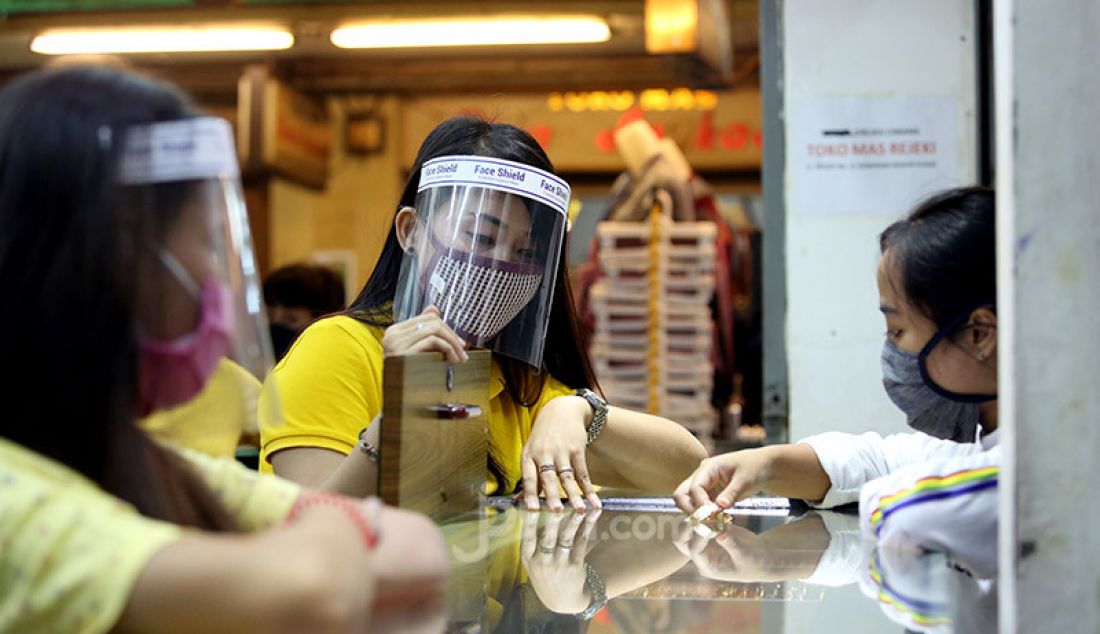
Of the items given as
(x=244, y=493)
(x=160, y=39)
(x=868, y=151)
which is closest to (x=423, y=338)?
(x=244, y=493)

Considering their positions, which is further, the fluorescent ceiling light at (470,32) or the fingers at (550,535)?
the fluorescent ceiling light at (470,32)

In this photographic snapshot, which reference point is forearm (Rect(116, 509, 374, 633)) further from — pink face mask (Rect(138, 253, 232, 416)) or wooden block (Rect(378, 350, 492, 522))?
wooden block (Rect(378, 350, 492, 522))

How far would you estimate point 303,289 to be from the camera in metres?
5.35

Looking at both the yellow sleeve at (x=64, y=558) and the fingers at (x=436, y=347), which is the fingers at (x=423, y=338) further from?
the yellow sleeve at (x=64, y=558)

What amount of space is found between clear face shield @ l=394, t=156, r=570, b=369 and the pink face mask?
919 mm

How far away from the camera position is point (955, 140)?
3.72 meters

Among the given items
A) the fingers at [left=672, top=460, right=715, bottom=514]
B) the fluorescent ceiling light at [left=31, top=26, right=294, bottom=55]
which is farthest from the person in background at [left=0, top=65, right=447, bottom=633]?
the fluorescent ceiling light at [left=31, top=26, right=294, bottom=55]

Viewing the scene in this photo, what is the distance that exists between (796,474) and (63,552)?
1.60m

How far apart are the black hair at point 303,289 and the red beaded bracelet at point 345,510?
415cm

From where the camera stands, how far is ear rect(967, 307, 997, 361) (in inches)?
67.0

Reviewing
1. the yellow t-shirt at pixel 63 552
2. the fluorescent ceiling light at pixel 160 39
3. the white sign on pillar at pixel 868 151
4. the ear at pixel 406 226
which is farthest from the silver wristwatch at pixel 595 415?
the fluorescent ceiling light at pixel 160 39

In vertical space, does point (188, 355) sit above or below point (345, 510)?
above

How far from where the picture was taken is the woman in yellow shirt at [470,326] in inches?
77.5

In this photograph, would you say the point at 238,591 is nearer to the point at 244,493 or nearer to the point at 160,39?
the point at 244,493
